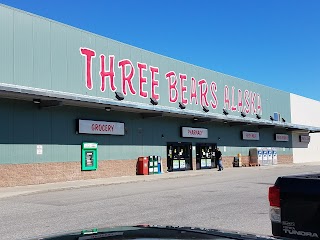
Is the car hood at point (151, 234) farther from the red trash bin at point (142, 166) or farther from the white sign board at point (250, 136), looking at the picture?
the white sign board at point (250, 136)

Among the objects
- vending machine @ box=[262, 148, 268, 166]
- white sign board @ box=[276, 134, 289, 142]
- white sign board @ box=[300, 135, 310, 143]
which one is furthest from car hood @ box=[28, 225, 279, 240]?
white sign board @ box=[300, 135, 310, 143]

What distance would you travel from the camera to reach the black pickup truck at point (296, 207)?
493cm

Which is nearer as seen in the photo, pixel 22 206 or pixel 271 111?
pixel 22 206

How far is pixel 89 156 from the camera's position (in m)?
23.9

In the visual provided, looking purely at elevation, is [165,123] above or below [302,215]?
above

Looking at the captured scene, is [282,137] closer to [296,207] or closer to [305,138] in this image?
[305,138]

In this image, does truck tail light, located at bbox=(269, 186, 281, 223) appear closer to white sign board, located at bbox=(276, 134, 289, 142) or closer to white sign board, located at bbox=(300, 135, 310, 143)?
white sign board, located at bbox=(276, 134, 289, 142)

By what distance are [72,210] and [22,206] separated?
2197 mm

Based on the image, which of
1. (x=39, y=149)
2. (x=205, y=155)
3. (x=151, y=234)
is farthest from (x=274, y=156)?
(x=151, y=234)

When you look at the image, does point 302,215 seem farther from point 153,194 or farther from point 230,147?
point 230,147

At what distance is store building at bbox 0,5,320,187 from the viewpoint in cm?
2011

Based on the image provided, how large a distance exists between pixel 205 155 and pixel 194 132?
2.54 m

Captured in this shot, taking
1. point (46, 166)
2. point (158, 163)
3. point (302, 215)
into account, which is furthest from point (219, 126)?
point (302, 215)

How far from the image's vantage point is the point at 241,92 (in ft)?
134
